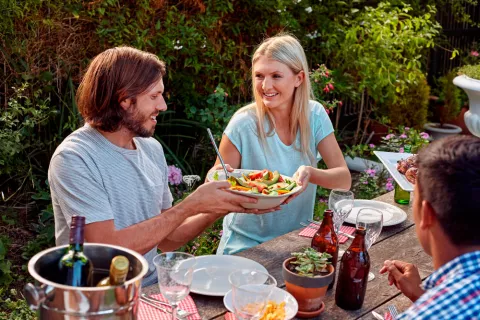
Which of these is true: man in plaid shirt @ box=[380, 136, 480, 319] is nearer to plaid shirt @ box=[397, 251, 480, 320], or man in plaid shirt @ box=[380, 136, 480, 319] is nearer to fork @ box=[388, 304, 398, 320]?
plaid shirt @ box=[397, 251, 480, 320]

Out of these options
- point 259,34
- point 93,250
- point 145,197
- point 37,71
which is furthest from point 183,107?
point 93,250

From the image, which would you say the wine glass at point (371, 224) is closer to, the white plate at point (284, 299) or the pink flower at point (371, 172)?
the white plate at point (284, 299)

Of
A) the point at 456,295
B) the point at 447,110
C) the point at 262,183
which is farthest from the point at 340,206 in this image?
the point at 447,110

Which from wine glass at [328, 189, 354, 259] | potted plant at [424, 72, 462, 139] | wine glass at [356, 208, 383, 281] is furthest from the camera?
potted plant at [424, 72, 462, 139]

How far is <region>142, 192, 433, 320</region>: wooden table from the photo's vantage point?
201 cm

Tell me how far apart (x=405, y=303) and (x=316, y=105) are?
146 centimetres

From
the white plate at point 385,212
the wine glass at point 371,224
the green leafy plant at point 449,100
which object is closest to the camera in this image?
the wine glass at point 371,224

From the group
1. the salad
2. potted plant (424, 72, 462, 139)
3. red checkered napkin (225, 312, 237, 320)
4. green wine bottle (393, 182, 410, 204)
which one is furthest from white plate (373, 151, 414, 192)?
potted plant (424, 72, 462, 139)

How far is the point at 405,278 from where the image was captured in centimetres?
205

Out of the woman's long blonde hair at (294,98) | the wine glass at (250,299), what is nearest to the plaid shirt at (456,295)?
the wine glass at (250,299)

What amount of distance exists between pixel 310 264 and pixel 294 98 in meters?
1.45

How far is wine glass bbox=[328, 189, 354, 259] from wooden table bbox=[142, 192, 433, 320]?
147 millimetres

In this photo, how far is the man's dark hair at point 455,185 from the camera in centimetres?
143

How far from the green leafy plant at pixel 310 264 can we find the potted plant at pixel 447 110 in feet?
19.5
